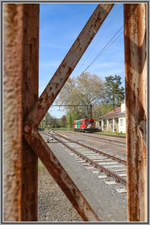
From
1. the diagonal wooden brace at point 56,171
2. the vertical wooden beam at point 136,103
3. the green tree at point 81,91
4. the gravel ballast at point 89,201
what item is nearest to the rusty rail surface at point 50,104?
the diagonal wooden brace at point 56,171

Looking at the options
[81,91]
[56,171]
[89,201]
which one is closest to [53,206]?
[89,201]

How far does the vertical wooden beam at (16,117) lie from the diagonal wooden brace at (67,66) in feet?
0.20

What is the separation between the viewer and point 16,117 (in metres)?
0.87

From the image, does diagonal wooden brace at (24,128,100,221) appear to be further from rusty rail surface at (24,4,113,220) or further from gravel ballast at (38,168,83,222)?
gravel ballast at (38,168,83,222)

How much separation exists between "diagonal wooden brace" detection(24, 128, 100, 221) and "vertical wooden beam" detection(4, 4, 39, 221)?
5 centimetres

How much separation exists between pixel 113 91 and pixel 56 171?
184 ft

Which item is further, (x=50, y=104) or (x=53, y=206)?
(x=53, y=206)

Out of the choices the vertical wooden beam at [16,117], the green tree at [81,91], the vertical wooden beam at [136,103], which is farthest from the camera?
the green tree at [81,91]

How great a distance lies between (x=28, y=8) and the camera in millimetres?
937

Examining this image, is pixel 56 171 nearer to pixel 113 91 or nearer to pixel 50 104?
pixel 50 104

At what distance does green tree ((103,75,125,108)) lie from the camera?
178 ft

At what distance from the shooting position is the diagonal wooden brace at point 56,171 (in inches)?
35.0

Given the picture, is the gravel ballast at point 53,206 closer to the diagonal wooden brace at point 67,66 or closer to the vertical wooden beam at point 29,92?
the vertical wooden beam at point 29,92

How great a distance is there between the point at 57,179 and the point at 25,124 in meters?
0.31
